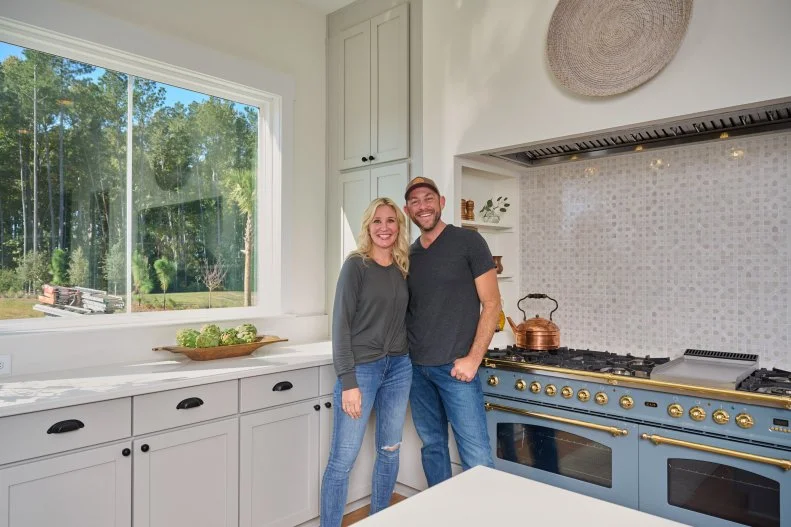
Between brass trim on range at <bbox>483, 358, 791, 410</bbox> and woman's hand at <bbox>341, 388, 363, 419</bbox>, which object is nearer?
brass trim on range at <bbox>483, 358, 791, 410</bbox>

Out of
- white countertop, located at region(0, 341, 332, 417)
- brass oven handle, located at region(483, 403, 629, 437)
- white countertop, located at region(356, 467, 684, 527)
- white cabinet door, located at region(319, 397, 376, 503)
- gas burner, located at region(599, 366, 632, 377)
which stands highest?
gas burner, located at region(599, 366, 632, 377)

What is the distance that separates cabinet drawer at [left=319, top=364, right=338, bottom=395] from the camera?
2.80m

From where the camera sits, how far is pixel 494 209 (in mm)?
3283

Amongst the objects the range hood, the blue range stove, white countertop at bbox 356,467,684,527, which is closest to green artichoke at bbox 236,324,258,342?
the blue range stove

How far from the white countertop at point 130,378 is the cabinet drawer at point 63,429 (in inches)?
1.7

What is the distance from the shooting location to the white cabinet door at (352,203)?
342 centimetres

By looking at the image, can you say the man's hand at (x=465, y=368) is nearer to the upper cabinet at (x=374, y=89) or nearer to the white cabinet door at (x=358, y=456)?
the white cabinet door at (x=358, y=456)

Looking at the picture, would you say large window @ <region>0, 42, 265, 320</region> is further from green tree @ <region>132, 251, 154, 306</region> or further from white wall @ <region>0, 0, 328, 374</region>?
white wall @ <region>0, 0, 328, 374</region>

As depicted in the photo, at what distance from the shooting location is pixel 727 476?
202cm

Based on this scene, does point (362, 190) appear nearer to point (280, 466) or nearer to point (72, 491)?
point (280, 466)

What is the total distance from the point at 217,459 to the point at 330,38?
8.85ft

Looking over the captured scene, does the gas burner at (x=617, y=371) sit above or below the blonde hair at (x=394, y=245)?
below

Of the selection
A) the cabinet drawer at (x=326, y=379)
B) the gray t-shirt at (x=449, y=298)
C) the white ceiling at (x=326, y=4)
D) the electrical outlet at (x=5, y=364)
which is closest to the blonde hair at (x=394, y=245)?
the gray t-shirt at (x=449, y=298)

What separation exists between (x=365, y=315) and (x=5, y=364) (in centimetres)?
152
